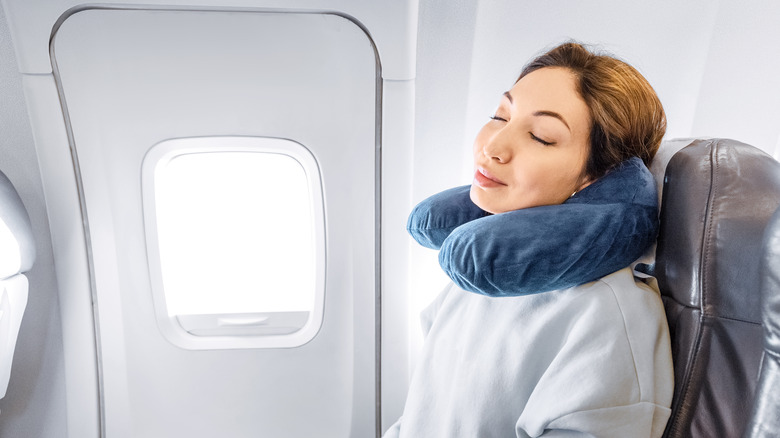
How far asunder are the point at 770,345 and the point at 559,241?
314 mm

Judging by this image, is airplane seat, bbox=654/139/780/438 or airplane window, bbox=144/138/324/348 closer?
airplane seat, bbox=654/139/780/438

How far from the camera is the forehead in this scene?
1.07m

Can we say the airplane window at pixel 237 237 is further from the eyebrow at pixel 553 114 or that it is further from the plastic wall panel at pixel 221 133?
the eyebrow at pixel 553 114

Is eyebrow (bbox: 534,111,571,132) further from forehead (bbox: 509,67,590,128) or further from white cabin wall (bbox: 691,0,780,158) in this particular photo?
white cabin wall (bbox: 691,0,780,158)

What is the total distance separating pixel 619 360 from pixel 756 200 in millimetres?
341

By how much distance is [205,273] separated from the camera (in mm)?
2104

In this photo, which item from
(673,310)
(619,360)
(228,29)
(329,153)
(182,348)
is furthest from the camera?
(182,348)

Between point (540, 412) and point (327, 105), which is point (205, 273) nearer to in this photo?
point (327, 105)

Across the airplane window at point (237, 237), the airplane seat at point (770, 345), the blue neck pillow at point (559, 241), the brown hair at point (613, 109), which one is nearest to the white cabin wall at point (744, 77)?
the brown hair at point (613, 109)

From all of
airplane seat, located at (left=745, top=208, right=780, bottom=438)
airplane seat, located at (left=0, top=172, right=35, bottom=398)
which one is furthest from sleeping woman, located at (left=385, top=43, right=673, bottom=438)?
airplane seat, located at (left=0, top=172, right=35, bottom=398)

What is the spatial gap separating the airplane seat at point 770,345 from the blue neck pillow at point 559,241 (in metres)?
0.24

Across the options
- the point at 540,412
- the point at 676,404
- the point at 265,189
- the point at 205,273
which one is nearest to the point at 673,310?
the point at 676,404

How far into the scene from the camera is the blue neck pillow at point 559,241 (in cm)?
95

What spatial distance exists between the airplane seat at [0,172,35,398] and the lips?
58.6 inches
